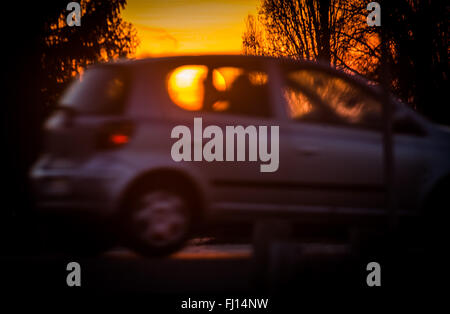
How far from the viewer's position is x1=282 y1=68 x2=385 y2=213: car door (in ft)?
26.1

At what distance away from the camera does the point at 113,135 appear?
24.0ft

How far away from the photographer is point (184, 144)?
750 centimetres

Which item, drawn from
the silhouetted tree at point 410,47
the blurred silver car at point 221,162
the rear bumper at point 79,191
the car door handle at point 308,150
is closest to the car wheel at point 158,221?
the blurred silver car at point 221,162

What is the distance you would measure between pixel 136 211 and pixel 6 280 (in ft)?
4.45

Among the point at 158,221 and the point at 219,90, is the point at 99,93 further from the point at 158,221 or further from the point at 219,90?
the point at 158,221

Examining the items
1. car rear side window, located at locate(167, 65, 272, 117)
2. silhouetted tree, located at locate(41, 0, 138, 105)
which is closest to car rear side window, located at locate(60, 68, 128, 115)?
car rear side window, located at locate(167, 65, 272, 117)

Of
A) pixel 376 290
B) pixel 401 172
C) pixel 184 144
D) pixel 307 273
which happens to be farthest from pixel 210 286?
pixel 401 172

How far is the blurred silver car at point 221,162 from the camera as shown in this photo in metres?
7.32

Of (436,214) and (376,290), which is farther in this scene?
(436,214)

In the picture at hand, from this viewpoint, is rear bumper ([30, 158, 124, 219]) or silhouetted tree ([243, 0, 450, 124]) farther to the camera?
silhouetted tree ([243, 0, 450, 124])

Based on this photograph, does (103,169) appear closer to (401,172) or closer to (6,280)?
(6,280)

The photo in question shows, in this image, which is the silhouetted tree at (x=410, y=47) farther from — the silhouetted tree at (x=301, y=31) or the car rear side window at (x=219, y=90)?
the car rear side window at (x=219, y=90)

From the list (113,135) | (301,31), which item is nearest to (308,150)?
(113,135)

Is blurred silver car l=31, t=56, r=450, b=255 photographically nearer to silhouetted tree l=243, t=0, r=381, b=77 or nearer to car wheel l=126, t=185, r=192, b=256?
car wheel l=126, t=185, r=192, b=256
